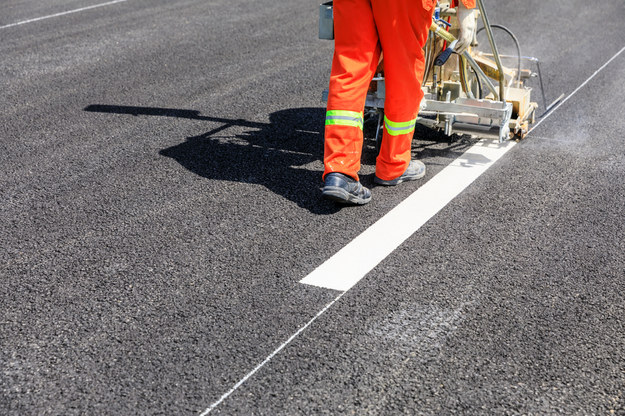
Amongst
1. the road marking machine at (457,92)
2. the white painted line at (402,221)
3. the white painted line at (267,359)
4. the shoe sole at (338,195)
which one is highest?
the road marking machine at (457,92)

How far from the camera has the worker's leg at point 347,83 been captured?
4.00m

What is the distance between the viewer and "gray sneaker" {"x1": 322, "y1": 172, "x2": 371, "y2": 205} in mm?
3928

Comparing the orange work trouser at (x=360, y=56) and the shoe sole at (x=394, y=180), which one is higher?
the orange work trouser at (x=360, y=56)

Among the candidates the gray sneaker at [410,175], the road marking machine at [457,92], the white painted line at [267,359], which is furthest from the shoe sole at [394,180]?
the white painted line at [267,359]


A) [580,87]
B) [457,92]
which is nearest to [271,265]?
[457,92]

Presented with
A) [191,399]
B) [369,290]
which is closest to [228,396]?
[191,399]

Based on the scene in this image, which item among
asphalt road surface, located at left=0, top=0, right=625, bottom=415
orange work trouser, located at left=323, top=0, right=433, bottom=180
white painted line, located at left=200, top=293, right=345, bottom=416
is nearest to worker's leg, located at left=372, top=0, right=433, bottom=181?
orange work trouser, located at left=323, top=0, right=433, bottom=180

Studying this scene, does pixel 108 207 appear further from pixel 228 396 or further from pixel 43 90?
pixel 43 90

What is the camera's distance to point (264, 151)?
4.85 metres

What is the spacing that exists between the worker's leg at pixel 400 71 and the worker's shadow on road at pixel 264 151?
46cm

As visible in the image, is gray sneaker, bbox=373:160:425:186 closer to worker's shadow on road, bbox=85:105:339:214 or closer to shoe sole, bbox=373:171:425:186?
shoe sole, bbox=373:171:425:186

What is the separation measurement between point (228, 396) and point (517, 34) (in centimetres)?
665

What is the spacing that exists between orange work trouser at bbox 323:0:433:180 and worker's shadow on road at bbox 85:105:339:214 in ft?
1.14

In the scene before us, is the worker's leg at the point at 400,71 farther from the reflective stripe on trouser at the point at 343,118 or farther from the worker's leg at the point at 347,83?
the reflective stripe on trouser at the point at 343,118
